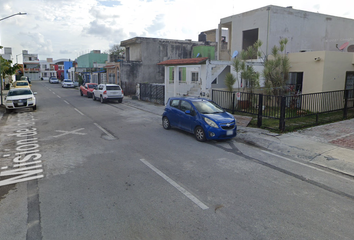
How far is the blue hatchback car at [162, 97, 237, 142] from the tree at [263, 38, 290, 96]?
636cm

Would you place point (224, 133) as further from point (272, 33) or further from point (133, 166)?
point (272, 33)

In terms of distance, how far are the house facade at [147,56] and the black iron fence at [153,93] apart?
591 cm

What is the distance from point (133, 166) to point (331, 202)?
4.68 meters

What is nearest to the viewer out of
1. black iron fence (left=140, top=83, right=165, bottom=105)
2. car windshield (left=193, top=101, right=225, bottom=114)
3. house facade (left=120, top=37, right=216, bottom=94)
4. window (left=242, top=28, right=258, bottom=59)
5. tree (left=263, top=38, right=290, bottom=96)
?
car windshield (left=193, top=101, right=225, bottom=114)

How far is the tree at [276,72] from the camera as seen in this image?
52.5 feet

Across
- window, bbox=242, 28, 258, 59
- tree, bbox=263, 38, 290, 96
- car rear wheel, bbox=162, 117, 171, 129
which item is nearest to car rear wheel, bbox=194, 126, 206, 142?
car rear wheel, bbox=162, 117, 171, 129

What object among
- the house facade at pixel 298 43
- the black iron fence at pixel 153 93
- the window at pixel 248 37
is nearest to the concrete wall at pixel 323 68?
the house facade at pixel 298 43

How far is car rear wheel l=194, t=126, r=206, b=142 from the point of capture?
33.1 ft

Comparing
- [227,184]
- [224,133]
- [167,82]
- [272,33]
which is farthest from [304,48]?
[227,184]

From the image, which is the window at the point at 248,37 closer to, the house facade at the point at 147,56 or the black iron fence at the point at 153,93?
the black iron fence at the point at 153,93

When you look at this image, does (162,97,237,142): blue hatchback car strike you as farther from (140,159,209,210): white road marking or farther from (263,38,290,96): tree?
(263,38,290,96): tree

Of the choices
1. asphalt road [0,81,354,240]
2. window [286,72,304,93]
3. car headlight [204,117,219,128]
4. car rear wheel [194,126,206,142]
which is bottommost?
asphalt road [0,81,354,240]

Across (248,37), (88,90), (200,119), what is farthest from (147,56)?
(200,119)

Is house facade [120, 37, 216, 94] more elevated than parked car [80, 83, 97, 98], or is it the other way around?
house facade [120, 37, 216, 94]
